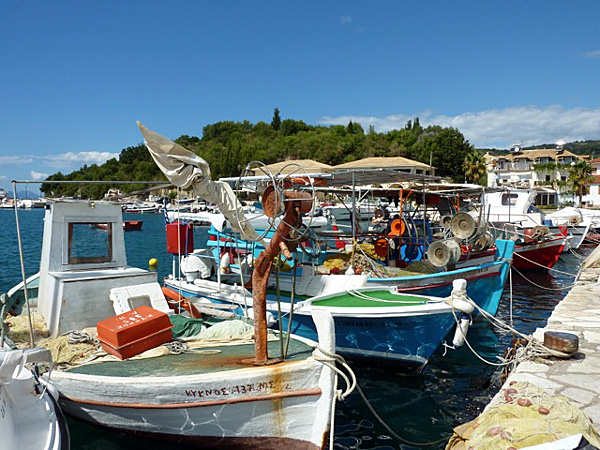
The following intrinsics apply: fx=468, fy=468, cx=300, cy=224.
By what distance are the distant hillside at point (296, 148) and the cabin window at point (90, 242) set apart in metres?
27.0

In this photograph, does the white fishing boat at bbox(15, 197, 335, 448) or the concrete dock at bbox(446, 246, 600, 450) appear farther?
the white fishing boat at bbox(15, 197, 335, 448)

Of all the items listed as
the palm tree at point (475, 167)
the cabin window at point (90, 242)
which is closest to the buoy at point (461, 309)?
the cabin window at point (90, 242)

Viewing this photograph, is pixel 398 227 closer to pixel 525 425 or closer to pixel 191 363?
pixel 191 363

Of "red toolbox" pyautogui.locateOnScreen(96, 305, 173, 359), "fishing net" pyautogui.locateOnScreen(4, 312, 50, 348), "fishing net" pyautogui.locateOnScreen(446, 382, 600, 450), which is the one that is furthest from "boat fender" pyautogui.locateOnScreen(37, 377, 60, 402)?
"fishing net" pyautogui.locateOnScreen(446, 382, 600, 450)

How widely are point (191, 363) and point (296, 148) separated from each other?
88.5 meters

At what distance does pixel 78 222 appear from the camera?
857 centimetres

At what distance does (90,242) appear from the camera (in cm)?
920

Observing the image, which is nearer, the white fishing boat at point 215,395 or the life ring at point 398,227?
the white fishing boat at point 215,395

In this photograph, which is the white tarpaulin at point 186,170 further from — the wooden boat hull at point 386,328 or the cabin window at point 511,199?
the cabin window at point 511,199

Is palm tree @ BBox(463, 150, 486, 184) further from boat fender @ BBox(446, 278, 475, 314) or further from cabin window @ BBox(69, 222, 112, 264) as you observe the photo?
cabin window @ BBox(69, 222, 112, 264)

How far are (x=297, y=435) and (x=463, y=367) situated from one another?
5.97 metres

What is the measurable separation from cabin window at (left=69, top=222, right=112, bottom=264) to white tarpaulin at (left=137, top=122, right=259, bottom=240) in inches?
142

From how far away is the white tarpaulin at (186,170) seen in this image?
5.66 m

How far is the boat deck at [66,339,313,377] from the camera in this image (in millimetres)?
5875
